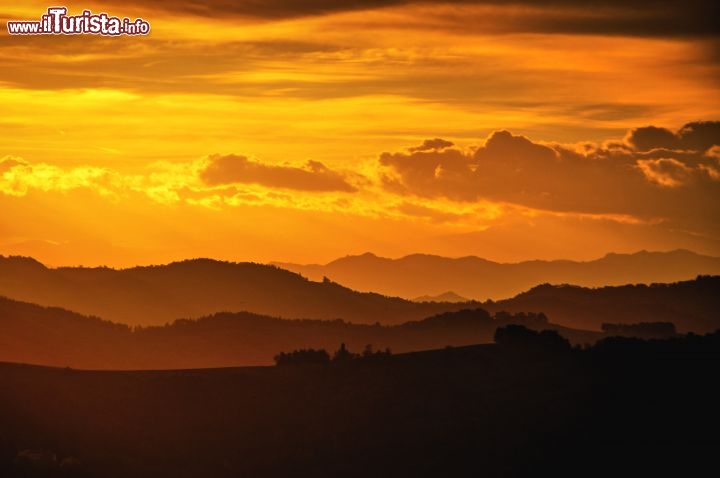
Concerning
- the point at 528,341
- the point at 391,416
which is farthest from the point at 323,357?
the point at 391,416

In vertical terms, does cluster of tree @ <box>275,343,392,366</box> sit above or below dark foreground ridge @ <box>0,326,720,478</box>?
above

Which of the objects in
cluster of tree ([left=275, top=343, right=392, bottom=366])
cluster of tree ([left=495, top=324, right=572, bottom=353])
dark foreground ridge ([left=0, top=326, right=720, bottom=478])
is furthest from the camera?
cluster of tree ([left=275, top=343, right=392, bottom=366])

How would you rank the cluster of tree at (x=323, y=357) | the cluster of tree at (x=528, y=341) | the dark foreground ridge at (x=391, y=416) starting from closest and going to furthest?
the dark foreground ridge at (x=391, y=416) < the cluster of tree at (x=528, y=341) < the cluster of tree at (x=323, y=357)

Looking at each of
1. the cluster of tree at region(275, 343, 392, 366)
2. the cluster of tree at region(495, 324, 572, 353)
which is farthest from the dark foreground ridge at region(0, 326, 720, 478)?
the cluster of tree at region(275, 343, 392, 366)

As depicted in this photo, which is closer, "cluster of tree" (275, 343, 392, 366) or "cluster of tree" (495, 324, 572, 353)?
"cluster of tree" (495, 324, 572, 353)

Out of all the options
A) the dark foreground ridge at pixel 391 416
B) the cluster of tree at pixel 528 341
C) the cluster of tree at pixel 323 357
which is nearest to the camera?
the dark foreground ridge at pixel 391 416

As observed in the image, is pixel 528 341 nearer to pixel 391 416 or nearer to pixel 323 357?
pixel 323 357

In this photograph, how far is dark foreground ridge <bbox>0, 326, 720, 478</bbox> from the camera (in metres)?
115

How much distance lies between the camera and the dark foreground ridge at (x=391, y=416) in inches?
4530

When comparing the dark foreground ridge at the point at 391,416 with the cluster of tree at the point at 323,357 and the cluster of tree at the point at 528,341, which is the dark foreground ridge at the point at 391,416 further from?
the cluster of tree at the point at 323,357

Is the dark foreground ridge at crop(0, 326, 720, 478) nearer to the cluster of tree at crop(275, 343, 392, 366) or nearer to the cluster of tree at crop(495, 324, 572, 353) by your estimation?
the cluster of tree at crop(495, 324, 572, 353)

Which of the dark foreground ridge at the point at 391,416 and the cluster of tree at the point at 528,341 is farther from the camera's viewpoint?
the cluster of tree at the point at 528,341

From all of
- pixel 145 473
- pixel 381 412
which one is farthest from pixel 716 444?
pixel 145 473

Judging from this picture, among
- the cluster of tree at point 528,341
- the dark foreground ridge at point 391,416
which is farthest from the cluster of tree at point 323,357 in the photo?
the cluster of tree at point 528,341
